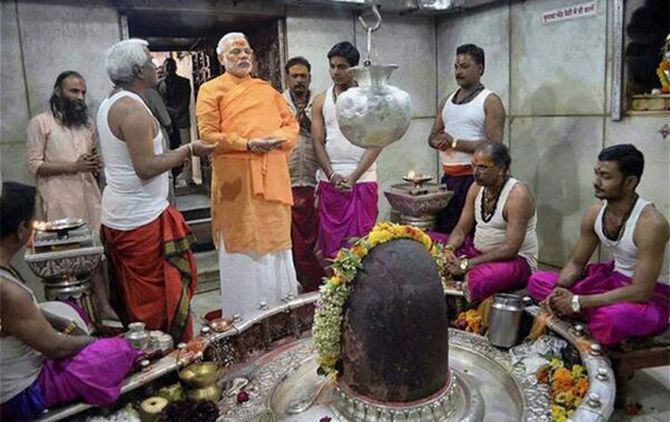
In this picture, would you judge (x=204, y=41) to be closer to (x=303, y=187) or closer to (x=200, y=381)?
(x=303, y=187)

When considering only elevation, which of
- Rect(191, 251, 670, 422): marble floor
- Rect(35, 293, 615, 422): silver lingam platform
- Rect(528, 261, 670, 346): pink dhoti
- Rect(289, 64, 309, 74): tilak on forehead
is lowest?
Rect(191, 251, 670, 422): marble floor

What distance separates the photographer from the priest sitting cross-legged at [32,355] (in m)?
1.97

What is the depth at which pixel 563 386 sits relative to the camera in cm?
250

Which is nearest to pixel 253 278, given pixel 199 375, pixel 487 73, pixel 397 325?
pixel 199 375

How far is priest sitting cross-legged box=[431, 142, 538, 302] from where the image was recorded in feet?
10.8

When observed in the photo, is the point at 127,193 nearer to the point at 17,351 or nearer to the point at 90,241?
the point at 90,241

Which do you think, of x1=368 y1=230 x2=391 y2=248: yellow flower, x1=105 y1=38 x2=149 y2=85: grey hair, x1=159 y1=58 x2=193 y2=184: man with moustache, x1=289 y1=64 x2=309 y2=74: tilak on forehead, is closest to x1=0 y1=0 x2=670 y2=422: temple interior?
x1=368 y1=230 x2=391 y2=248: yellow flower

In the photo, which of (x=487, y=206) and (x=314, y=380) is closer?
(x=314, y=380)

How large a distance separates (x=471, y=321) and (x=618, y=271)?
85 centimetres

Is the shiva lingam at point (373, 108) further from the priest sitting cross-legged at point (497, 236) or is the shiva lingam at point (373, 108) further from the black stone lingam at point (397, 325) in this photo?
the priest sitting cross-legged at point (497, 236)

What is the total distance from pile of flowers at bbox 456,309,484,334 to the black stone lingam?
0.82 meters

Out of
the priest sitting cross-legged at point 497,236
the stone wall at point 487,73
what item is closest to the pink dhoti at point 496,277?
the priest sitting cross-legged at point 497,236

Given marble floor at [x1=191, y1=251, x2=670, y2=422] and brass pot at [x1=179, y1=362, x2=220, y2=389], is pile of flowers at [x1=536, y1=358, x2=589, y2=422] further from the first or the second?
brass pot at [x1=179, y1=362, x2=220, y2=389]

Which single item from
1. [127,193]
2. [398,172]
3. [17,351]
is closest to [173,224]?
[127,193]
